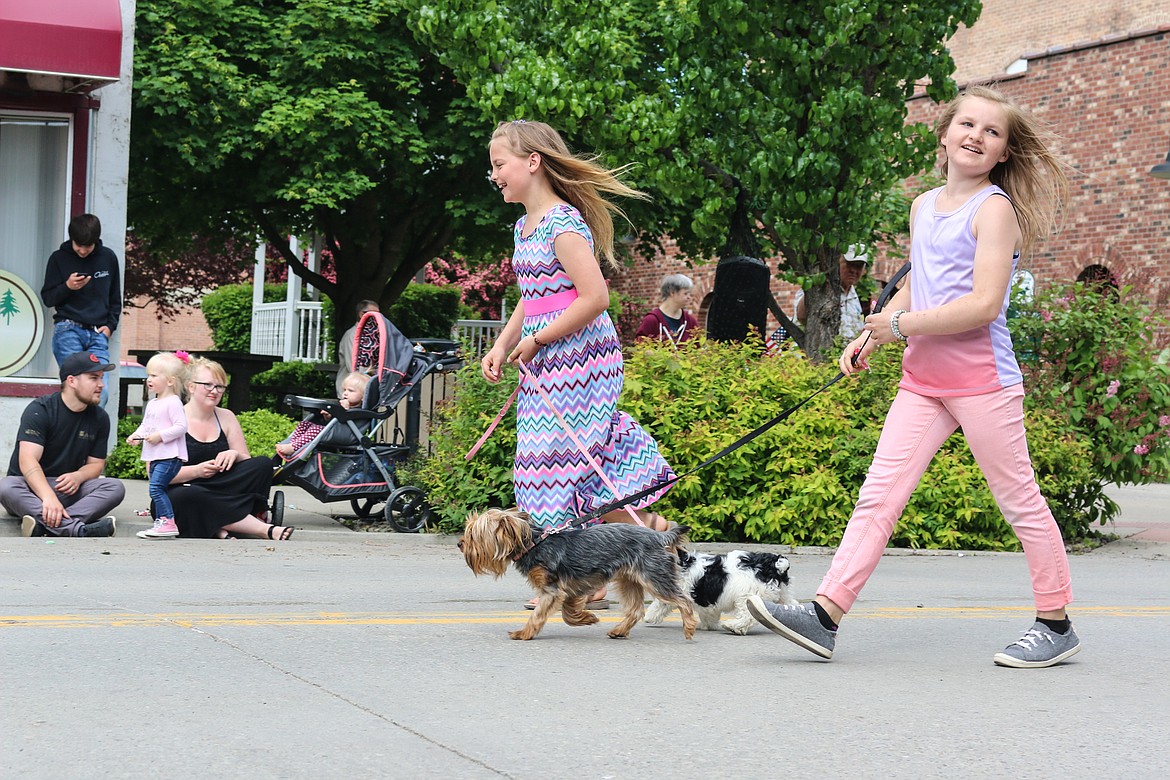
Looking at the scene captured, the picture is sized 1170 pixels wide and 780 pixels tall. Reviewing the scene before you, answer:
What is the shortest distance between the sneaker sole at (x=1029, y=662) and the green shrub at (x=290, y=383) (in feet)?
60.9

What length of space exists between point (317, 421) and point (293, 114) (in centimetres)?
925

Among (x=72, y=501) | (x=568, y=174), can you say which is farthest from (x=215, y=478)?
(x=568, y=174)

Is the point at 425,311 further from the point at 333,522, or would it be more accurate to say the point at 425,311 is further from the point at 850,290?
the point at 333,522

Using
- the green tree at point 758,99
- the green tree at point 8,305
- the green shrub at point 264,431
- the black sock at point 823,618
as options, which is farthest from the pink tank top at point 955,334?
the green shrub at point 264,431

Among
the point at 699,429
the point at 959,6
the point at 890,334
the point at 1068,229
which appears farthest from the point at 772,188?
the point at 1068,229

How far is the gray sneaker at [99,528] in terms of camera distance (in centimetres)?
938

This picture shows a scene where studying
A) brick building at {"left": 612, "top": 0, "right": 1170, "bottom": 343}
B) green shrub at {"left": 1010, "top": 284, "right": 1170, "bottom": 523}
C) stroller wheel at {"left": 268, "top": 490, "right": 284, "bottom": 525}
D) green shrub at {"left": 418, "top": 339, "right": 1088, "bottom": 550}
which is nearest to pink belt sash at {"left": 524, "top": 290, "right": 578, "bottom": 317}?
green shrub at {"left": 418, "top": 339, "right": 1088, "bottom": 550}

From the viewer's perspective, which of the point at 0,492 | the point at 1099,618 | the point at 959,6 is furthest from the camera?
the point at 959,6

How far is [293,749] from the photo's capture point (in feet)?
13.0

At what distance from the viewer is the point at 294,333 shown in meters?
31.1

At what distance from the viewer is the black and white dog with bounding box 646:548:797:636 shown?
611cm

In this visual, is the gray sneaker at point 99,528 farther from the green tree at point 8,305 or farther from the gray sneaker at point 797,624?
the gray sneaker at point 797,624

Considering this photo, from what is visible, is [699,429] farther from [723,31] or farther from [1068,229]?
[1068,229]

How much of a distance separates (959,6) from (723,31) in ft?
6.50
